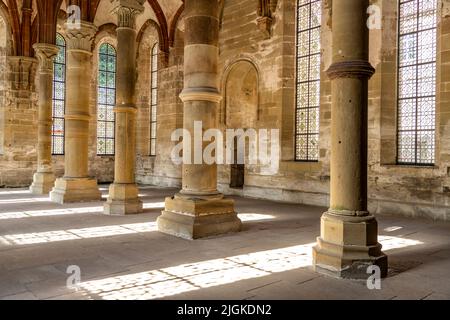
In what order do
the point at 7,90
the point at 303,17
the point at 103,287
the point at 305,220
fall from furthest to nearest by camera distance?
the point at 7,90 < the point at 303,17 < the point at 305,220 < the point at 103,287

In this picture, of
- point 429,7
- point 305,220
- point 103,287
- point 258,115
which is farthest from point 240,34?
point 103,287

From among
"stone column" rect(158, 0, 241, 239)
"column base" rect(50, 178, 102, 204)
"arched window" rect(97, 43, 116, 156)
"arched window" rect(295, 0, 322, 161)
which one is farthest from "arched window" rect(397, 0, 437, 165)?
"arched window" rect(97, 43, 116, 156)

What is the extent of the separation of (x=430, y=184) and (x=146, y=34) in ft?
43.8

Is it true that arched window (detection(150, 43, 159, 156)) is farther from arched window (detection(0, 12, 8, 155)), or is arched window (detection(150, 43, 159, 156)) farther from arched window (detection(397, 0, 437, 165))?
arched window (detection(397, 0, 437, 165))

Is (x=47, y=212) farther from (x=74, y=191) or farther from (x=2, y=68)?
(x=2, y=68)

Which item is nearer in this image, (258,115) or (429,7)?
(429,7)

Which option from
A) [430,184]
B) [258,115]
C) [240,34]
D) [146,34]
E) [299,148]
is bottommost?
[430,184]

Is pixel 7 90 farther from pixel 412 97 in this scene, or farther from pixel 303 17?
pixel 412 97

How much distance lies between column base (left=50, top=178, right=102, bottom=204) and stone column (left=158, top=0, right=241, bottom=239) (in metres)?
4.73

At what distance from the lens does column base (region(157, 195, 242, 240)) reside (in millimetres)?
6094

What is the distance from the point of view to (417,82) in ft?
29.6

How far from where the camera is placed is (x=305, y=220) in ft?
26.3

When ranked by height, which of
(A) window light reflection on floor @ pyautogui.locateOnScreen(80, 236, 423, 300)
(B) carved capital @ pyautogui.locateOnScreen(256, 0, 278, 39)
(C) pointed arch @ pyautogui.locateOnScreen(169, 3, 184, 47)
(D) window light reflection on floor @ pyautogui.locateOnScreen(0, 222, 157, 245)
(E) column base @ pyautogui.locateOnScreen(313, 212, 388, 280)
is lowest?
(A) window light reflection on floor @ pyautogui.locateOnScreen(80, 236, 423, 300)

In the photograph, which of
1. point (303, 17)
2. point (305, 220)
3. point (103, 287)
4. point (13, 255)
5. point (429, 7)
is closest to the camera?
point (103, 287)
